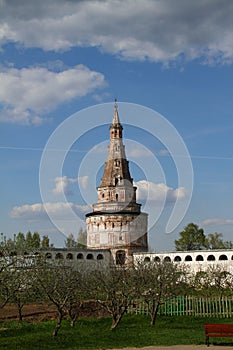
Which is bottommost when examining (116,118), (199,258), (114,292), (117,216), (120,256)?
(114,292)

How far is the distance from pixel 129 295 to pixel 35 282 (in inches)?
189

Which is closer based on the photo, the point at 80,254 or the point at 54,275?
the point at 54,275

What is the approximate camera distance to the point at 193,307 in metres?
31.2

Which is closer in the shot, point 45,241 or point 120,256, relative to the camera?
point 120,256

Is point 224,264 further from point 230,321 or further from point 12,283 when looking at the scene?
point 12,283

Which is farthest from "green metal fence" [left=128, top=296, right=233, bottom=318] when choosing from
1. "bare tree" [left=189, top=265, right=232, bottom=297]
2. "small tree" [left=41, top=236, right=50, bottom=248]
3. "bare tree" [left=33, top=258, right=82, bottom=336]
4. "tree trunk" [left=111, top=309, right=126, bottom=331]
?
"small tree" [left=41, top=236, right=50, bottom=248]

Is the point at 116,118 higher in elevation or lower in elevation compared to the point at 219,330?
higher

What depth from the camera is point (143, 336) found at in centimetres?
2191

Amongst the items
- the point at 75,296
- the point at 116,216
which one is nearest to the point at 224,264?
the point at 116,216

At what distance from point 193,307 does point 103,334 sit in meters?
10.1

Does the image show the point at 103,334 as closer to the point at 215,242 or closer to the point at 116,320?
the point at 116,320

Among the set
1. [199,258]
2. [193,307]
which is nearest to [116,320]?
[193,307]

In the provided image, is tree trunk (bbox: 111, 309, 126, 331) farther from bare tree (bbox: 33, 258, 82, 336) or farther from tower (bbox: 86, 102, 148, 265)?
tower (bbox: 86, 102, 148, 265)

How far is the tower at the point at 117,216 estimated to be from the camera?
6344cm
